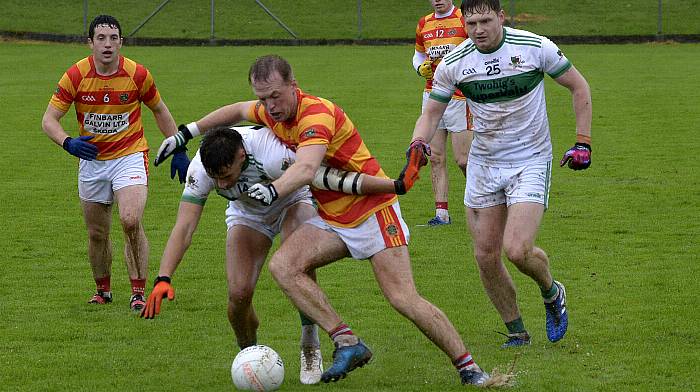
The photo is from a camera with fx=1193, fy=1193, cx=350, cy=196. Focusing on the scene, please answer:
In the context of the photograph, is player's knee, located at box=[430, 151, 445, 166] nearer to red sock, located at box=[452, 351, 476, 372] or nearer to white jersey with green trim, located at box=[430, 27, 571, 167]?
white jersey with green trim, located at box=[430, 27, 571, 167]

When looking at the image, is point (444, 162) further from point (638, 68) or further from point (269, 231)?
point (638, 68)

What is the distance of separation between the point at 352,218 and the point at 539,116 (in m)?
1.78

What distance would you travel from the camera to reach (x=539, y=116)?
8.40 metres

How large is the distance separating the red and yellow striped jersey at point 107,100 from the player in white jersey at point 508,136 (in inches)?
121

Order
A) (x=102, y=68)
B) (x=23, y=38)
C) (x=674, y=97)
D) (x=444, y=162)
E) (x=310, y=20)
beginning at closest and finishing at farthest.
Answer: (x=102, y=68) < (x=444, y=162) < (x=674, y=97) < (x=23, y=38) < (x=310, y=20)

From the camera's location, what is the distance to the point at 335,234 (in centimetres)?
747

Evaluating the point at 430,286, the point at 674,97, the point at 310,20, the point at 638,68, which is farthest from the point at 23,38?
the point at 430,286

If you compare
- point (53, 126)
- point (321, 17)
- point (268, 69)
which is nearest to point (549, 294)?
point (268, 69)

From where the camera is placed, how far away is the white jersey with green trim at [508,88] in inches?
324

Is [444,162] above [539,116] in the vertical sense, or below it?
below

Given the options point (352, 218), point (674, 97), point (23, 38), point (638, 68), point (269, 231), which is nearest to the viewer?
point (352, 218)

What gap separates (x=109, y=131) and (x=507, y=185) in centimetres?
372

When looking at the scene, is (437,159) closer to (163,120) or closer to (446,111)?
(446,111)

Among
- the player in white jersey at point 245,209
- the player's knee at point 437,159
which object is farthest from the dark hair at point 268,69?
the player's knee at point 437,159
